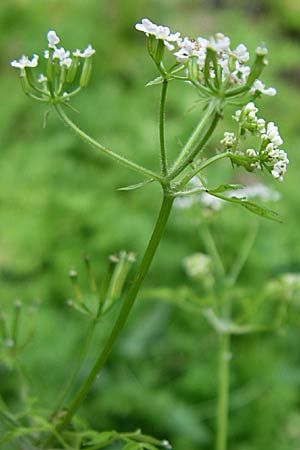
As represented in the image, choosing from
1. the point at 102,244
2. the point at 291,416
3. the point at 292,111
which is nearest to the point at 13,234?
the point at 102,244

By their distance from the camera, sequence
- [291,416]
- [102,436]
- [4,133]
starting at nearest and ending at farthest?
1. [102,436]
2. [291,416]
3. [4,133]

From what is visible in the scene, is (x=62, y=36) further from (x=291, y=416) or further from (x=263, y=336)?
(x=291, y=416)

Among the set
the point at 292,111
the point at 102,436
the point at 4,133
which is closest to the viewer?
the point at 102,436

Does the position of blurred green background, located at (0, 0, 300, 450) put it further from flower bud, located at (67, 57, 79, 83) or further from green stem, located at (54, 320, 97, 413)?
flower bud, located at (67, 57, 79, 83)

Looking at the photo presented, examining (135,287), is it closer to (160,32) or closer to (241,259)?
(160,32)

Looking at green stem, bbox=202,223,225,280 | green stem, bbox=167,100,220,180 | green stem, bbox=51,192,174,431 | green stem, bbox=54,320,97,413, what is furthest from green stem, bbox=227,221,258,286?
green stem, bbox=167,100,220,180

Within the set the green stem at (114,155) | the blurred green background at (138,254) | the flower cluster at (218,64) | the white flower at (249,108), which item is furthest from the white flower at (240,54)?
the blurred green background at (138,254)
